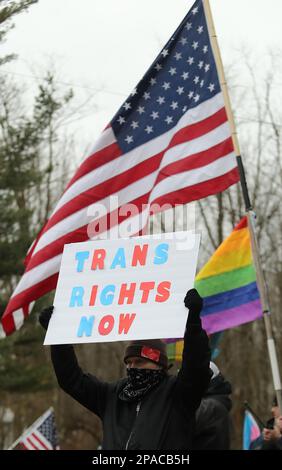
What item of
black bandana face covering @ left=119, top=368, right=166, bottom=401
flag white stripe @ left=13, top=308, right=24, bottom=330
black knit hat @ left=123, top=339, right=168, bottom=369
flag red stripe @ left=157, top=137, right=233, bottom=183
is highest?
flag red stripe @ left=157, top=137, right=233, bottom=183

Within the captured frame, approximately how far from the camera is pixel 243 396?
3472 centimetres

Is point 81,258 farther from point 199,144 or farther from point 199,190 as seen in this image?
Result: point 199,144

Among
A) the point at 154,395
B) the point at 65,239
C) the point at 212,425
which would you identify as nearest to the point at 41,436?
the point at 65,239

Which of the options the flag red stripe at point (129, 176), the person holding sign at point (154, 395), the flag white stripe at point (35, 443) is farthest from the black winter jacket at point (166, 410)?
the flag white stripe at point (35, 443)

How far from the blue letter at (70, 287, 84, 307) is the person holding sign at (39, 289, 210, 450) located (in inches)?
5.4

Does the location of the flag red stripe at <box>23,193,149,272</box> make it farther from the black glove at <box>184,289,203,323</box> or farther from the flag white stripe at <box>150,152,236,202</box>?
the black glove at <box>184,289,203,323</box>

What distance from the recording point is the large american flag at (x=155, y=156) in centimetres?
789

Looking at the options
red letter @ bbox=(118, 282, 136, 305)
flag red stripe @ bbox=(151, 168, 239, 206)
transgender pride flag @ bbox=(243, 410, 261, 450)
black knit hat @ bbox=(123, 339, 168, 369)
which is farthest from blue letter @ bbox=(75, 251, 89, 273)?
transgender pride flag @ bbox=(243, 410, 261, 450)

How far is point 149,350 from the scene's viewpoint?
5160 millimetres

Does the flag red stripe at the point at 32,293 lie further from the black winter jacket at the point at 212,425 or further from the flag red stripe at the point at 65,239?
the black winter jacket at the point at 212,425

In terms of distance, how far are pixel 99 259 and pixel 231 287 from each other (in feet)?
13.9

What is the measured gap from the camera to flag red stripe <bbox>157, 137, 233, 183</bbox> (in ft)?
25.8

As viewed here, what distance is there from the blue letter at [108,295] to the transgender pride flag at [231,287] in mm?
4138

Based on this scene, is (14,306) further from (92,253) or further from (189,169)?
(92,253)
